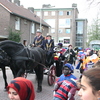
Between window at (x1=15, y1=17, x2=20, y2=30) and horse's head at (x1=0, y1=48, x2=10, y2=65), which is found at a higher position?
window at (x1=15, y1=17, x2=20, y2=30)

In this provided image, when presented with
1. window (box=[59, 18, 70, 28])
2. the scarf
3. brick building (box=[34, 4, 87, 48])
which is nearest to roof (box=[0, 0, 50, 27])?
the scarf

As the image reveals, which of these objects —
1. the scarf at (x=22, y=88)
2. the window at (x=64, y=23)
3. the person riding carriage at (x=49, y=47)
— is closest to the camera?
the scarf at (x=22, y=88)

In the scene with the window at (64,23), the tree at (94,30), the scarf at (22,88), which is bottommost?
the scarf at (22,88)

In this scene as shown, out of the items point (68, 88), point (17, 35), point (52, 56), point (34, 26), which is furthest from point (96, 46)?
point (68, 88)

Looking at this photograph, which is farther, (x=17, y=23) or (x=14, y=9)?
(x=14, y=9)

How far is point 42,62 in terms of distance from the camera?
7242 mm

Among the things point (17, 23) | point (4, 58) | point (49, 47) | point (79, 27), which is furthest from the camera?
point (79, 27)

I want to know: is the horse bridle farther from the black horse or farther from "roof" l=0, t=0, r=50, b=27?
Answer: "roof" l=0, t=0, r=50, b=27

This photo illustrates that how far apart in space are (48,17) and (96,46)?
28.4m

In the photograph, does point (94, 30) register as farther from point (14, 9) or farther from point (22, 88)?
point (22, 88)

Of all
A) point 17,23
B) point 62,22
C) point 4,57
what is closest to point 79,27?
point 62,22

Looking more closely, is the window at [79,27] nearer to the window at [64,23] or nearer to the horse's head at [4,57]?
the window at [64,23]

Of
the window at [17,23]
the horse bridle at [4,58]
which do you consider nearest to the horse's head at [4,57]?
the horse bridle at [4,58]

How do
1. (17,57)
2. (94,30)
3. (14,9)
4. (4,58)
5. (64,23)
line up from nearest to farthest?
(4,58) < (17,57) < (14,9) < (94,30) < (64,23)
